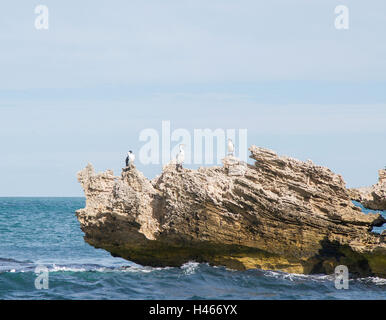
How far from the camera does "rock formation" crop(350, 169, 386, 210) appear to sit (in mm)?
27750

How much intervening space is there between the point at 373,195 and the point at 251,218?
5214 mm

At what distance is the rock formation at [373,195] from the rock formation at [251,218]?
45 centimetres

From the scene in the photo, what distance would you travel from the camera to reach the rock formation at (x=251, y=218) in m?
27.3

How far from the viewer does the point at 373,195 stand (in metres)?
28.0

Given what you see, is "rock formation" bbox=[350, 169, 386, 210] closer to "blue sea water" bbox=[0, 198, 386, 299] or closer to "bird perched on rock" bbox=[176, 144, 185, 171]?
"blue sea water" bbox=[0, 198, 386, 299]

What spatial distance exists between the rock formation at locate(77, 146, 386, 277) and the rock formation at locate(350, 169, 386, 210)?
45 cm

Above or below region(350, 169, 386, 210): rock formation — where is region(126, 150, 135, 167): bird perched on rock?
above

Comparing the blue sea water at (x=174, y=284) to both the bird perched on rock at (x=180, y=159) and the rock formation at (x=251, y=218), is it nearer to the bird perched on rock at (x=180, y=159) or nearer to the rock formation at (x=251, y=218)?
the rock formation at (x=251, y=218)

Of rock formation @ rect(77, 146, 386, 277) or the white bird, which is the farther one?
the white bird

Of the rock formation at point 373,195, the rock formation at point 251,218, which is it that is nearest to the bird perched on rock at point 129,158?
the rock formation at point 251,218

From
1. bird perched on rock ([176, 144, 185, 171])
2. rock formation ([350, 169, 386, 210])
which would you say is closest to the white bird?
bird perched on rock ([176, 144, 185, 171])

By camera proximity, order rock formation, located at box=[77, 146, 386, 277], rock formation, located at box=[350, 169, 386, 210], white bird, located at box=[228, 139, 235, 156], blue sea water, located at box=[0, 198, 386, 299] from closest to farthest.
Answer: blue sea water, located at box=[0, 198, 386, 299] → rock formation, located at box=[77, 146, 386, 277] → rock formation, located at box=[350, 169, 386, 210] → white bird, located at box=[228, 139, 235, 156]

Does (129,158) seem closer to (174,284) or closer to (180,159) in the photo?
(180,159)
